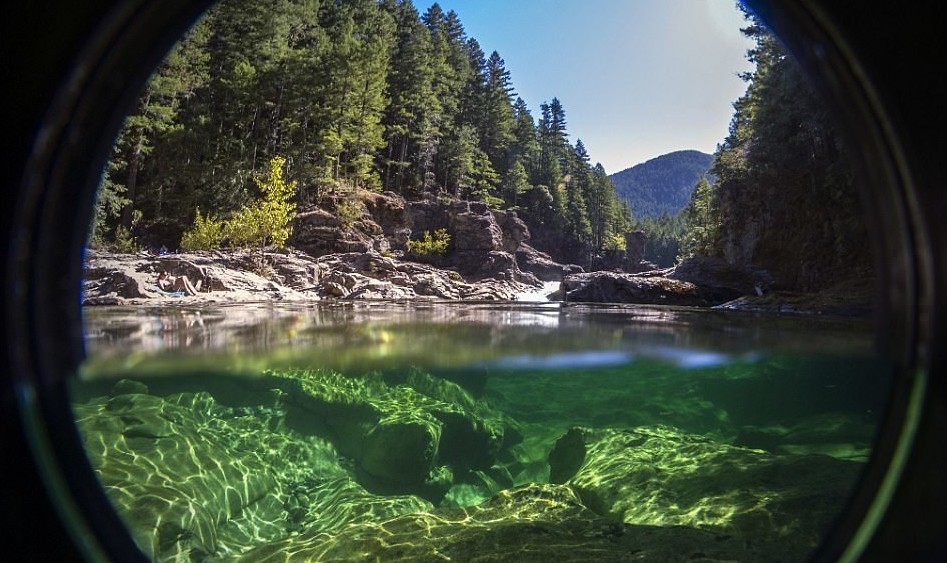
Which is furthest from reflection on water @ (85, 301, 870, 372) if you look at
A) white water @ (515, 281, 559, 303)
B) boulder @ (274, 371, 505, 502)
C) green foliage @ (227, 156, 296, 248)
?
white water @ (515, 281, 559, 303)

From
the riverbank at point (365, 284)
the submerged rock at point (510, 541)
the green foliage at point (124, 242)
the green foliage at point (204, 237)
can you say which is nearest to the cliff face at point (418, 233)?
the riverbank at point (365, 284)

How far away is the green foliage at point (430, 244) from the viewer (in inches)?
1585

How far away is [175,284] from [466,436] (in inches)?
541

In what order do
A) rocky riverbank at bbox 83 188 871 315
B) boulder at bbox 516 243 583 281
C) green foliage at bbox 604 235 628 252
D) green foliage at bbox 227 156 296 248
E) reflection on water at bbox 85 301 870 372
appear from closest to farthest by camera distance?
reflection on water at bbox 85 301 870 372 < rocky riverbank at bbox 83 188 871 315 < green foliage at bbox 227 156 296 248 < boulder at bbox 516 243 583 281 < green foliage at bbox 604 235 628 252

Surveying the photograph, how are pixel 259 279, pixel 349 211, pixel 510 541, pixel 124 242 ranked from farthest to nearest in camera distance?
1. pixel 349 211
2. pixel 124 242
3. pixel 259 279
4. pixel 510 541

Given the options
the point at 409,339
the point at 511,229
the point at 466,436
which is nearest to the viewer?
the point at 466,436

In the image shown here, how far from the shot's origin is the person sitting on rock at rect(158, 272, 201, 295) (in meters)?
16.3

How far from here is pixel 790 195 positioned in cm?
2556

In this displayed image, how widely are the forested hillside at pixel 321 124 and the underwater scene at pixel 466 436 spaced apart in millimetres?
13974

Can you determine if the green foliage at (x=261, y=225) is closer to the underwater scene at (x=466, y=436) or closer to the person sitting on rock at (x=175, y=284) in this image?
the person sitting on rock at (x=175, y=284)

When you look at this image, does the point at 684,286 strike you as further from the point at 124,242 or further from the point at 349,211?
the point at 124,242

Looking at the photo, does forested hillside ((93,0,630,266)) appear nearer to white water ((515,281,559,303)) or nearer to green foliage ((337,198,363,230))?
green foliage ((337,198,363,230))

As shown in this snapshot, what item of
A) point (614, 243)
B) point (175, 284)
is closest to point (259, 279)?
point (175, 284)

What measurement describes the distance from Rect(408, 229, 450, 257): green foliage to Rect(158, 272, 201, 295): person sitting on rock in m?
23.9
